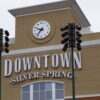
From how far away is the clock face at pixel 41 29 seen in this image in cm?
5662

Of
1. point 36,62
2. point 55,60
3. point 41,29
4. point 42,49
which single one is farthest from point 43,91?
point 41,29

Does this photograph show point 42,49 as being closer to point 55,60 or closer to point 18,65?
point 55,60

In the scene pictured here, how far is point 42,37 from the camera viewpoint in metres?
56.7

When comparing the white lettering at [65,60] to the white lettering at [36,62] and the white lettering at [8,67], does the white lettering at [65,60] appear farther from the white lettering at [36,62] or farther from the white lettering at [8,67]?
the white lettering at [8,67]

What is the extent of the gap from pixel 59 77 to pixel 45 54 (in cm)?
299

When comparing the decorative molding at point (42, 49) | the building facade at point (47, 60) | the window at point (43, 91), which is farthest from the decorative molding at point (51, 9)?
the window at point (43, 91)

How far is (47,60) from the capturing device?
181 ft

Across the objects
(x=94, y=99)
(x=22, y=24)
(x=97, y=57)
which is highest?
(x=22, y=24)

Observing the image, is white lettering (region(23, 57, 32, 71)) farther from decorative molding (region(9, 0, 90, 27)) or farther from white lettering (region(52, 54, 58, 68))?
decorative molding (region(9, 0, 90, 27))

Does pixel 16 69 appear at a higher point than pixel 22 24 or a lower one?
lower

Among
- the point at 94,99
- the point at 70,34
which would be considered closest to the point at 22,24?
the point at 94,99

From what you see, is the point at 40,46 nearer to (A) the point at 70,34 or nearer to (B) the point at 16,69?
(B) the point at 16,69

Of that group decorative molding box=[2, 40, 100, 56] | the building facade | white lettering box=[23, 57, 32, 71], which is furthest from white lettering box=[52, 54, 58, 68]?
white lettering box=[23, 57, 32, 71]

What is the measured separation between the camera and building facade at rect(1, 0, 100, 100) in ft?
174
